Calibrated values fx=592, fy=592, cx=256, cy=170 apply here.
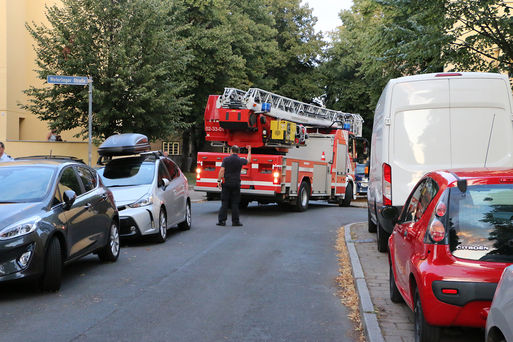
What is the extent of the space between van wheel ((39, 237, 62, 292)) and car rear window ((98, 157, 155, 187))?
4.42 meters

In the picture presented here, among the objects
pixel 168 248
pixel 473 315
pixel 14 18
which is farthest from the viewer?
pixel 14 18

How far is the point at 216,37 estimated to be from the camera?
32625 millimetres

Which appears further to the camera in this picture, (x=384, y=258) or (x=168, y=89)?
(x=168, y=89)

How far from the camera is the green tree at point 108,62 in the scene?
22312mm

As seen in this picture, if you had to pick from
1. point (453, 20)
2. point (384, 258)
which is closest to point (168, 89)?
point (453, 20)

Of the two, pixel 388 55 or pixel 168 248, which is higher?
pixel 388 55

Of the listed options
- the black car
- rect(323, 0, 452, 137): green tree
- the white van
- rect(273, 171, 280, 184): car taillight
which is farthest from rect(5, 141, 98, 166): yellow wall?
the white van

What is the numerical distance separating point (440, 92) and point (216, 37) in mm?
24972

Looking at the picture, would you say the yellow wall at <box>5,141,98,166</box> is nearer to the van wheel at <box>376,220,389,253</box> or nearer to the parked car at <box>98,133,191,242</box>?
the parked car at <box>98,133,191,242</box>

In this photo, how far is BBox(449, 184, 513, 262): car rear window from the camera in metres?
4.36

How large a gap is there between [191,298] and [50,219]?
1.86m

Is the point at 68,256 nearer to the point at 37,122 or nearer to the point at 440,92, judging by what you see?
the point at 440,92

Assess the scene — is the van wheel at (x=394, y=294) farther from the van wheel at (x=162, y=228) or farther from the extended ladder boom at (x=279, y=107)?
the extended ladder boom at (x=279, y=107)

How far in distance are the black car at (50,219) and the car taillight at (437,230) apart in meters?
4.18
